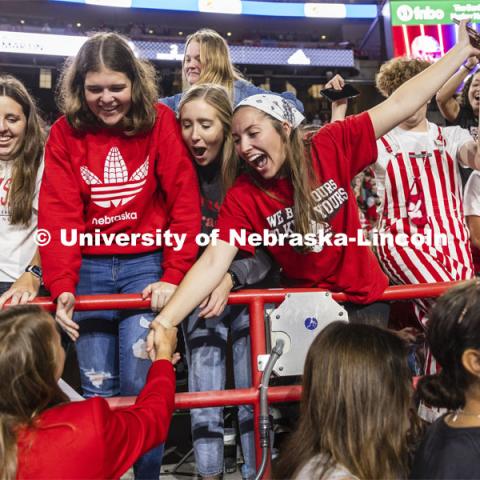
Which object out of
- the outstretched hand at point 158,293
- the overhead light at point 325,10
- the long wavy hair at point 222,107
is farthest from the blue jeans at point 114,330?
the overhead light at point 325,10

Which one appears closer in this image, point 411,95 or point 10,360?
point 10,360

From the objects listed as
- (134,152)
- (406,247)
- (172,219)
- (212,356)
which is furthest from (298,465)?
(406,247)

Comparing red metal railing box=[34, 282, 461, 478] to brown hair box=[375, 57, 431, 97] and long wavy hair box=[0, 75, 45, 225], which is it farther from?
brown hair box=[375, 57, 431, 97]

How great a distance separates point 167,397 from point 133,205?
34.8 inches

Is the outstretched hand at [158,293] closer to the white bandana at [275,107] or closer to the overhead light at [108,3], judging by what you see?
the white bandana at [275,107]

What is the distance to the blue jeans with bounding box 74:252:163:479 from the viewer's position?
2150mm

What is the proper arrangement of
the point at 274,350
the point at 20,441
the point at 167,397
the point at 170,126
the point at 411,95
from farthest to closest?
1. the point at 170,126
2. the point at 411,95
3. the point at 274,350
4. the point at 167,397
5. the point at 20,441

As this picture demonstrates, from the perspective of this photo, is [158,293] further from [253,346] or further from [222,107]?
[222,107]

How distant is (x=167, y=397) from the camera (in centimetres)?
167

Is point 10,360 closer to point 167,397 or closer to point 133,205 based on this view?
point 167,397

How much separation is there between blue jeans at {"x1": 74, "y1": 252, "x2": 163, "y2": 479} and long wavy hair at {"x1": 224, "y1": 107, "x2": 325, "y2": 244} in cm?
58

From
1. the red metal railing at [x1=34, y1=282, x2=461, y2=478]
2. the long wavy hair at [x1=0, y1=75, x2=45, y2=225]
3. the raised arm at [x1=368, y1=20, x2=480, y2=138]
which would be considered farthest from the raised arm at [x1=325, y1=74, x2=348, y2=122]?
the long wavy hair at [x1=0, y1=75, x2=45, y2=225]

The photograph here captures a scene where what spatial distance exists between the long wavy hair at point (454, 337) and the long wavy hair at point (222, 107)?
3.97 ft

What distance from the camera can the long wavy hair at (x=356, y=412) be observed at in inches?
57.1
